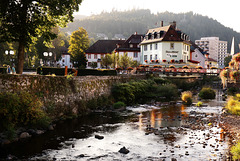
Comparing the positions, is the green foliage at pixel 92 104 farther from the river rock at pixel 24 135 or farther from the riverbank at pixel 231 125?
the riverbank at pixel 231 125

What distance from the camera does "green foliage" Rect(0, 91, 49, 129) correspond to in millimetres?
15352

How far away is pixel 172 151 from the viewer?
13.2 m

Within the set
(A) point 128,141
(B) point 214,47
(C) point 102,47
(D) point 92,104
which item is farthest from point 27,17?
(B) point 214,47

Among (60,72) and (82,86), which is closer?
(82,86)

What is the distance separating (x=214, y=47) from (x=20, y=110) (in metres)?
180

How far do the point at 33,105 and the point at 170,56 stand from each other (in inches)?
1910

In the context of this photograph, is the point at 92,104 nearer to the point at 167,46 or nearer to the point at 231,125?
the point at 231,125

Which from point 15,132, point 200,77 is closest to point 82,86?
point 15,132

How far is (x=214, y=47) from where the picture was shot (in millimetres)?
178375

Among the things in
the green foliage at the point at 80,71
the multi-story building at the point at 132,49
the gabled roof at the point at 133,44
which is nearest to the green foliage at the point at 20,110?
the green foliage at the point at 80,71

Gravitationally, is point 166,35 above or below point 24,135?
above

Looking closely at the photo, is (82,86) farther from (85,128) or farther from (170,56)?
(170,56)

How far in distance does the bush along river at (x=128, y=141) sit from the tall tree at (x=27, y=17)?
869 centimetres

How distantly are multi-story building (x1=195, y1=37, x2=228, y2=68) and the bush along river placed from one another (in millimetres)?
167021
